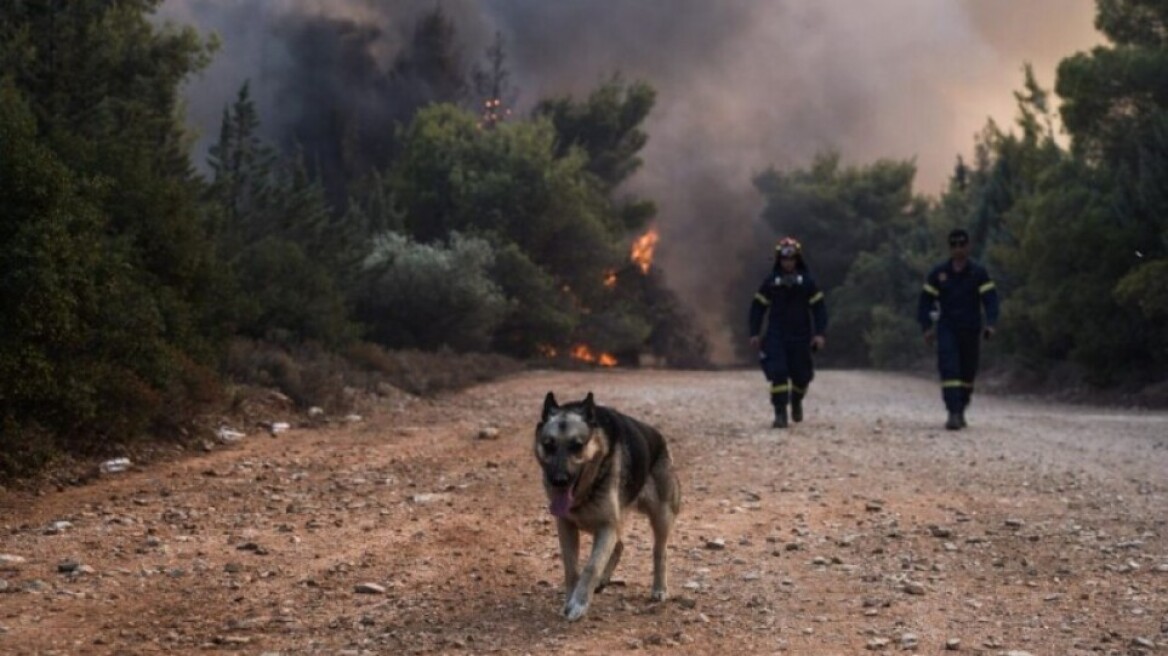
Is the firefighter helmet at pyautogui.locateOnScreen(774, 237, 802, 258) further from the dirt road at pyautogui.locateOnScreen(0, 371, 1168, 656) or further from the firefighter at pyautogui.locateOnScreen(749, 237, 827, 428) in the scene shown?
the dirt road at pyautogui.locateOnScreen(0, 371, 1168, 656)

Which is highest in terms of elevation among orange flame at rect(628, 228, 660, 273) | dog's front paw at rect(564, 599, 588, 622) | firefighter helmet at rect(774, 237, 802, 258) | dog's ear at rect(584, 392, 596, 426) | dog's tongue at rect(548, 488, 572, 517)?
orange flame at rect(628, 228, 660, 273)

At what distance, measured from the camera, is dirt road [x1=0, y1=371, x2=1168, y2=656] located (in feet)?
19.6

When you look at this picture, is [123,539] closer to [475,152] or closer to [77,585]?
[77,585]

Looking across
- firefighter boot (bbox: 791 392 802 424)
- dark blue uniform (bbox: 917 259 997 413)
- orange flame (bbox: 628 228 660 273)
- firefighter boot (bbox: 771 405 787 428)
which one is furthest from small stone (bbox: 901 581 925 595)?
orange flame (bbox: 628 228 660 273)

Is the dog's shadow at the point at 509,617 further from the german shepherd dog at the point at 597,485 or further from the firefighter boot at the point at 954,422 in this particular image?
the firefighter boot at the point at 954,422

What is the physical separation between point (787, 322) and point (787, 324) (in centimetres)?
3

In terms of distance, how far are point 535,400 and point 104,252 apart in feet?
30.8

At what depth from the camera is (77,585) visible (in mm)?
A: 6766

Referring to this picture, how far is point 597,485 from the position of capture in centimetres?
649

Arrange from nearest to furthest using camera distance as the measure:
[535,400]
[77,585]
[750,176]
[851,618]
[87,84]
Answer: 1. [851,618]
2. [77,585]
3. [87,84]
4. [535,400]
5. [750,176]

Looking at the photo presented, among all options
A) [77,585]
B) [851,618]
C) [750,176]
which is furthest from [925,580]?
[750,176]

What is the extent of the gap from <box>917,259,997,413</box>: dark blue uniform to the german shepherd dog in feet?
32.7

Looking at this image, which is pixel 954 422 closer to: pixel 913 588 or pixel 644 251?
pixel 913 588

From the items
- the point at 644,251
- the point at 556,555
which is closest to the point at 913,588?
the point at 556,555
